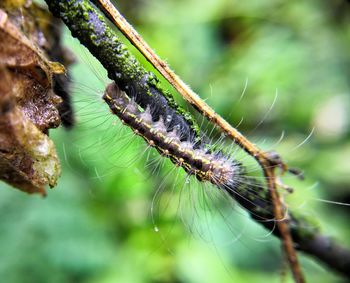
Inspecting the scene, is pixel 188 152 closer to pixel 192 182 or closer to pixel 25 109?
pixel 192 182

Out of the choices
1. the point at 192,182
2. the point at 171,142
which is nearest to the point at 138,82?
the point at 171,142

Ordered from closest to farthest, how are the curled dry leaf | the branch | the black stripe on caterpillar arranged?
the curled dry leaf < the branch < the black stripe on caterpillar

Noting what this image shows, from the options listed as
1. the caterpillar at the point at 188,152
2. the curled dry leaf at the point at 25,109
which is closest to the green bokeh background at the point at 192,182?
the caterpillar at the point at 188,152

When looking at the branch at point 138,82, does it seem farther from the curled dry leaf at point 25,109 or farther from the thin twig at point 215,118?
the curled dry leaf at point 25,109

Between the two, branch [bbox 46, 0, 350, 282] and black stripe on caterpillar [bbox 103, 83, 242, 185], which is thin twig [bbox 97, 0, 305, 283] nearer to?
branch [bbox 46, 0, 350, 282]

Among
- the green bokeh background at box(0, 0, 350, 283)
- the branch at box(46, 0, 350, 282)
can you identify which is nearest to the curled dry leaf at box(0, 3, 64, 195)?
the branch at box(46, 0, 350, 282)

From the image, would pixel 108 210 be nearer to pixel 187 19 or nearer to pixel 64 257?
pixel 64 257
